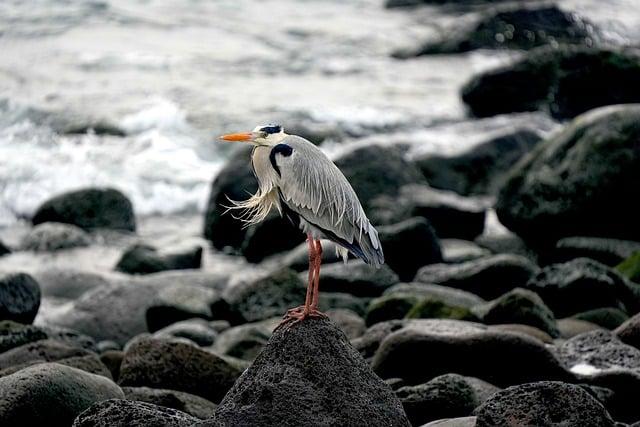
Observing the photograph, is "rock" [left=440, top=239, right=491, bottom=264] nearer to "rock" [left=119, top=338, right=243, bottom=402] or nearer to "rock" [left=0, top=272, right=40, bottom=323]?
"rock" [left=0, top=272, right=40, bottom=323]

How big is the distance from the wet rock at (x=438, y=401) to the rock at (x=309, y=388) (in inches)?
42.0

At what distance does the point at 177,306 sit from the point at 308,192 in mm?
4943

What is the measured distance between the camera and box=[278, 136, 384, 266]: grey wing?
20.1 feet

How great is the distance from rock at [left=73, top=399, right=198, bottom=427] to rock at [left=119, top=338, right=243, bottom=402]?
1795 mm

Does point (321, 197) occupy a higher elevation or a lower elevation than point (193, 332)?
higher

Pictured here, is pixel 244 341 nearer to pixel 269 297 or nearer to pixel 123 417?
pixel 269 297

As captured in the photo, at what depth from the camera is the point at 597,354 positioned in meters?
7.95

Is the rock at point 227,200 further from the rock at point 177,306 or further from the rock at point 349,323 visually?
the rock at point 349,323

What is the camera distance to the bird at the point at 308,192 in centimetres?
613

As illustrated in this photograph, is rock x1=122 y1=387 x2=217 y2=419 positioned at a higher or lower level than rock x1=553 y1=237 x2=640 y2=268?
higher

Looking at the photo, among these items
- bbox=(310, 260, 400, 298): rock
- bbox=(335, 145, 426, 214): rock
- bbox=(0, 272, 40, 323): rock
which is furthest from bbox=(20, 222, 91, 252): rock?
bbox=(310, 260, 400, 298): rock

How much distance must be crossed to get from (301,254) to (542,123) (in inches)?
351

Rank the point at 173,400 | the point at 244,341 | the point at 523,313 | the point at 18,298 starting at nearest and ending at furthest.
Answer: the point at 173,400, the point at 523,313, the point at 244,341, the point at 18,298

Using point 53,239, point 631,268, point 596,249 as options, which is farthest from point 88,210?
point 631,268
